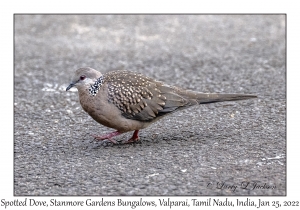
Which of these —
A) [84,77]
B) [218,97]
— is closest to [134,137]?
[84,77]

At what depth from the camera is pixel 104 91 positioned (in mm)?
5586

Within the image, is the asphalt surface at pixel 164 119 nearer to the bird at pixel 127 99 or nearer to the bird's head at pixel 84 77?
the bird at pixel 127 99

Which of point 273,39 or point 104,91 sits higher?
point 273,39

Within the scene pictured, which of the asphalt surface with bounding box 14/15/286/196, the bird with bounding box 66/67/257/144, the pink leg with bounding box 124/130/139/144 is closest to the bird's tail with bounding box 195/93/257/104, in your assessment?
the bird with bounding box 66/67/257/144

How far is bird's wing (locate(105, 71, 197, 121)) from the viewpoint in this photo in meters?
5.58

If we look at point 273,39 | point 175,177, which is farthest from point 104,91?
point 273,39

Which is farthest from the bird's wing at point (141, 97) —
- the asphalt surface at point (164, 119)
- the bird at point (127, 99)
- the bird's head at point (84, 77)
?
the asphalt surface at point (164, 119)

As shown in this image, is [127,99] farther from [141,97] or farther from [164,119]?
[164,119]

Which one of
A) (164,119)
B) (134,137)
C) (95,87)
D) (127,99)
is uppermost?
(95,87)

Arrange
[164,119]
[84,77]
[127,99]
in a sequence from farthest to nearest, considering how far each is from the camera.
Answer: [164,119]
[84,77]
[127,99]

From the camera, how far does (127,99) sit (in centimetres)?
559

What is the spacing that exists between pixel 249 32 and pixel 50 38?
11.3 ft

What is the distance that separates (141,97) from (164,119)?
827mm

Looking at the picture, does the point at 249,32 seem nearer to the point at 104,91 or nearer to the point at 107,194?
the point at 104,91
